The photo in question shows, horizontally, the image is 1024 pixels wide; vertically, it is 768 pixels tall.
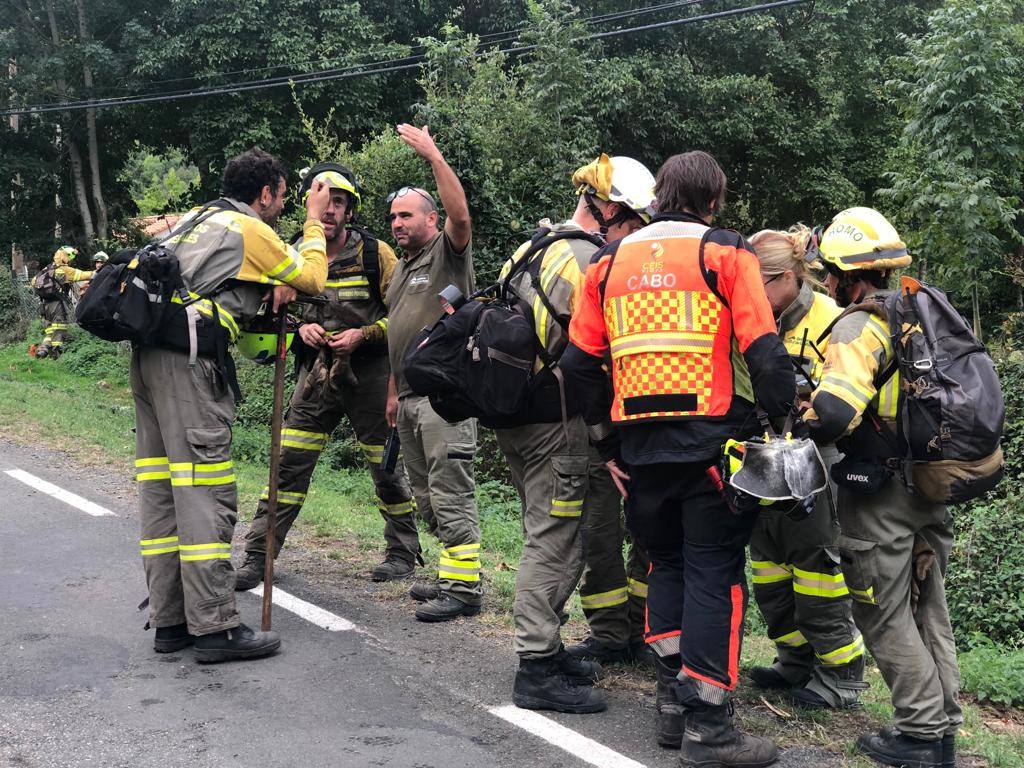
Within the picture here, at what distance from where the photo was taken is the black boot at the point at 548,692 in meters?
4.31

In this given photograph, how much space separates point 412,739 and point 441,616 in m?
1.43

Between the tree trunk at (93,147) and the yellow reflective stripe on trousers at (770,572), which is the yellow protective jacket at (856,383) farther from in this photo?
the tree trunk at (93,147)

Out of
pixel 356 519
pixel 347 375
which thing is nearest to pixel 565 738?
pixel 347 375

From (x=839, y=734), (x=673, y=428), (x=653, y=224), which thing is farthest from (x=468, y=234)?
(x=839, y=734)

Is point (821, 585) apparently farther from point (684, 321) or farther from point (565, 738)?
point (684, 321)

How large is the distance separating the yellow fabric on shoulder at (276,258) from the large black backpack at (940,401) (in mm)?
2694

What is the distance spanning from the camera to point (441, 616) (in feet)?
17.9

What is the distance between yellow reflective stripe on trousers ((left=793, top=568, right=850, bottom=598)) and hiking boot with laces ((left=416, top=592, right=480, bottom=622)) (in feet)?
6.20

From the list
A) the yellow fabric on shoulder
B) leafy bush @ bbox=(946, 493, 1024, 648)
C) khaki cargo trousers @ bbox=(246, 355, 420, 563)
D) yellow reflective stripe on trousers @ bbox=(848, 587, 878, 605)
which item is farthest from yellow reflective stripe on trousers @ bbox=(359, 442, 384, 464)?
leafy bush @ bbox=(946, 493, 1024, 648)

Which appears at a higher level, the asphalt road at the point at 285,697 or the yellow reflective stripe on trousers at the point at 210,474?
the yellow reflective stripe on trousers at the point at 210,474

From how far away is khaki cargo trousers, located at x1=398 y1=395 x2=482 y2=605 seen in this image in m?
5.60

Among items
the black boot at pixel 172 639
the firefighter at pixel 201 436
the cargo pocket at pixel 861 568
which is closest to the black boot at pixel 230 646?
the firefighter at pixel 201 436

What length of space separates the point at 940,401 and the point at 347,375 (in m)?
3.54

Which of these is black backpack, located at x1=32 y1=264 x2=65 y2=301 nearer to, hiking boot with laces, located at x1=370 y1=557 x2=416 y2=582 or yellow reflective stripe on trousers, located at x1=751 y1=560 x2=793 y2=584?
hiking boot with laces, located at x1=370 y1=557 x2=416 y2=582
